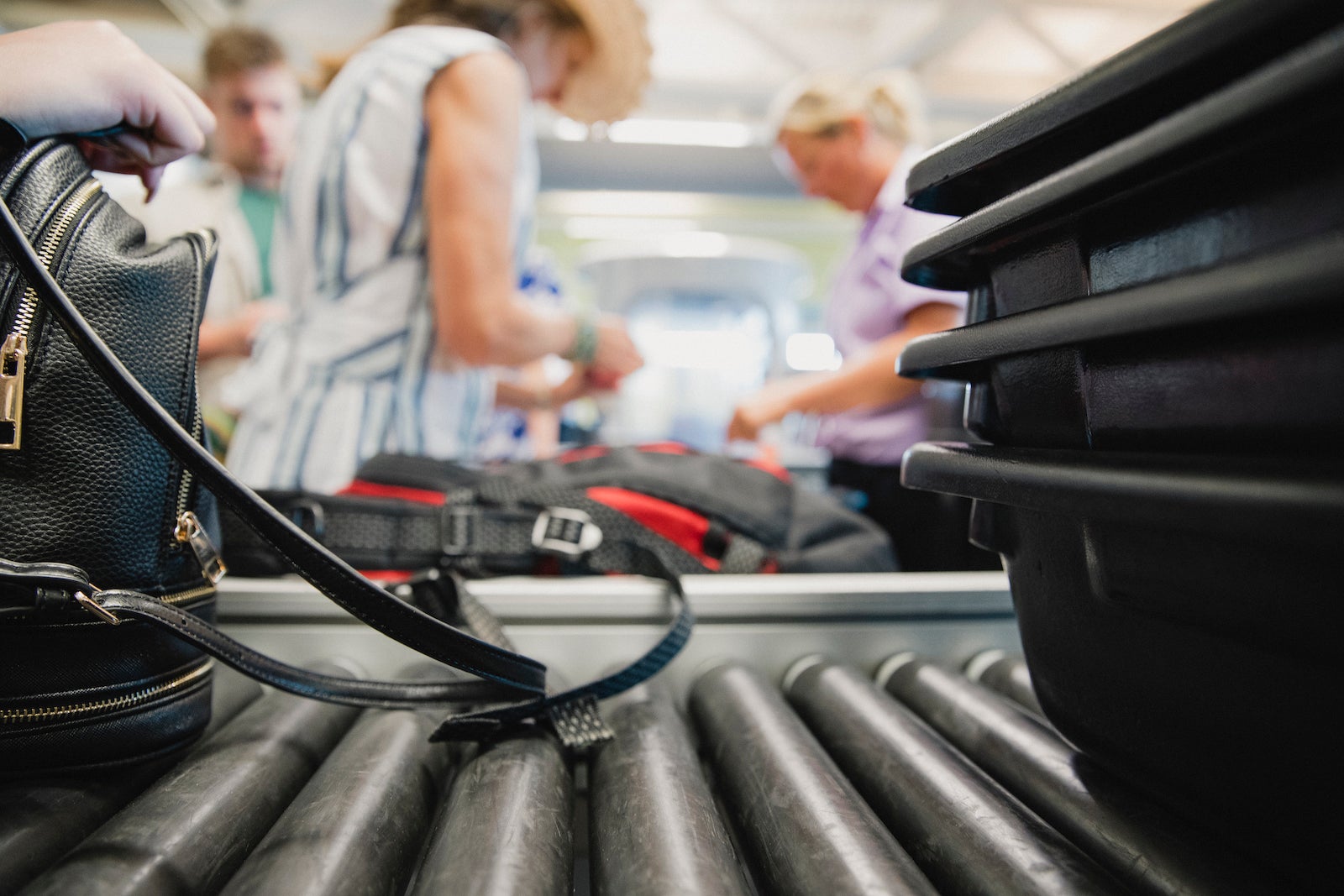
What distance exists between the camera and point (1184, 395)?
23 centimetres

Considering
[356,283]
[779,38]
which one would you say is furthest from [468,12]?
[779,38]

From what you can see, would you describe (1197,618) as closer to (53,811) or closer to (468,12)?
A: (53,811)

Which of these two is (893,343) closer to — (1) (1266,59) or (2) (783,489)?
(2) (783,489)

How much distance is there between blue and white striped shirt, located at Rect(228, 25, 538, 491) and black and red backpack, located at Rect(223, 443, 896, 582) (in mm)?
187

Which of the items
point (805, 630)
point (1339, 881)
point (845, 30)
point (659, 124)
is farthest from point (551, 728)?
point (659, 124)

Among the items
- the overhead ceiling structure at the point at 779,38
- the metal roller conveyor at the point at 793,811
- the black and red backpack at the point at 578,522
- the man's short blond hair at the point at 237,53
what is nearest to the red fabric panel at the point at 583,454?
the black and red backpack at the point at 578,522

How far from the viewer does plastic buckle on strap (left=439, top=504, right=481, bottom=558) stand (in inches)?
23.5

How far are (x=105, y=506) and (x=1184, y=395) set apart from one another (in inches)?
16.4

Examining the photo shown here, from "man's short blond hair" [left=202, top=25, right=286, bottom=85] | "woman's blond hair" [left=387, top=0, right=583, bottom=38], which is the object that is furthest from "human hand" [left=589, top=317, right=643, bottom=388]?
"man's short blond hair" [left=202, top=25, right=286, bottom=85]

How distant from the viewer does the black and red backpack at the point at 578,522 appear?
1.97 feet

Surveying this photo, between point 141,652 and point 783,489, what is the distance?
0.54 meters

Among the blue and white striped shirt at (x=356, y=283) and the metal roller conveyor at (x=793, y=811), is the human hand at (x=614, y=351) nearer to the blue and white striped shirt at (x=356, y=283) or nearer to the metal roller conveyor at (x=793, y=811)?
the blue and white striped shirt at (x=356, y=283)

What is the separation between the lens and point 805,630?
1.76 ft

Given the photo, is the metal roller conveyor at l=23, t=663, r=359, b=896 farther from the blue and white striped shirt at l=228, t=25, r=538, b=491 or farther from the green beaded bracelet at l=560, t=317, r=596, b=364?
the green beaded bracelet at l=560, t=317, r=596, b=364
